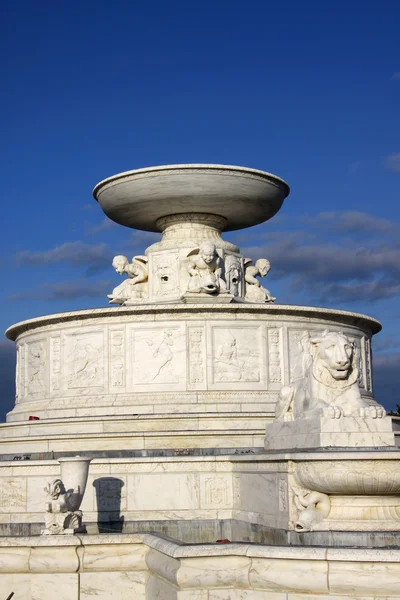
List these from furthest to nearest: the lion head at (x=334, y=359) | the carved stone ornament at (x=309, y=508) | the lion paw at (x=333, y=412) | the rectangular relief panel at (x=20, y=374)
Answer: the rectangular relief panel at (x=20, y=374)
the lion head at (x=334, y=359)
the lion paw at (x=333, y=412)
the carved stone ornament at (x=309, y=508)

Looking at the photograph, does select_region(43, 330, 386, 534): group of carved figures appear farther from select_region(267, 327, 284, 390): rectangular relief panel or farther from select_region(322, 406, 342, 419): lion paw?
select_region(267, 327, 284, 390): rectangular relief panel

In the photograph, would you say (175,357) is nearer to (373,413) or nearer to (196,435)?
(196,435)

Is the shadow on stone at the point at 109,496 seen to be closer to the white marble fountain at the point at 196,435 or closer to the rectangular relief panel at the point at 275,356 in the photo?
the white marble fountain at the point at 196,435

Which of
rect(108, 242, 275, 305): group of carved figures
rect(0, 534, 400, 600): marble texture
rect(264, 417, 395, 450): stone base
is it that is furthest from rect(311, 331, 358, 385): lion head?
rect(108, 242, 275, 305): group of carved figures

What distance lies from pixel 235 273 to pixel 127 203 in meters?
3.11

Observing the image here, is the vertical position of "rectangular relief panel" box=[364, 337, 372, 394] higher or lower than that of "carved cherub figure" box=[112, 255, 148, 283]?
lower

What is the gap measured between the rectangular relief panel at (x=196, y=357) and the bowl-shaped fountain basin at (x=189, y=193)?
3.76 meters

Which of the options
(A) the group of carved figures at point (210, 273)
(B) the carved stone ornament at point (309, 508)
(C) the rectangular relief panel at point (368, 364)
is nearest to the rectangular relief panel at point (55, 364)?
(A) the group of carved figures at point (210, 273)

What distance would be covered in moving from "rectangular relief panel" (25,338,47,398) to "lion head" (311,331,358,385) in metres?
9.49

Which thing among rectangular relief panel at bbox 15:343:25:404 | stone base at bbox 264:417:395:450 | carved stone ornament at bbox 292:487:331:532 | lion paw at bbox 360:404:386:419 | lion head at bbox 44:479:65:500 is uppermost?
rectangular relief panel at bbox 15:343:25:404

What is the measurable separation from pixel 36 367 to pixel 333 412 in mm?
10624

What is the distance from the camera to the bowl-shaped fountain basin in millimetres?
20547

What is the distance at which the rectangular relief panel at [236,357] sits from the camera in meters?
18.6

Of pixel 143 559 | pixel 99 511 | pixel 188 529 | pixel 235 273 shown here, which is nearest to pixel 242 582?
pixel 143 559
